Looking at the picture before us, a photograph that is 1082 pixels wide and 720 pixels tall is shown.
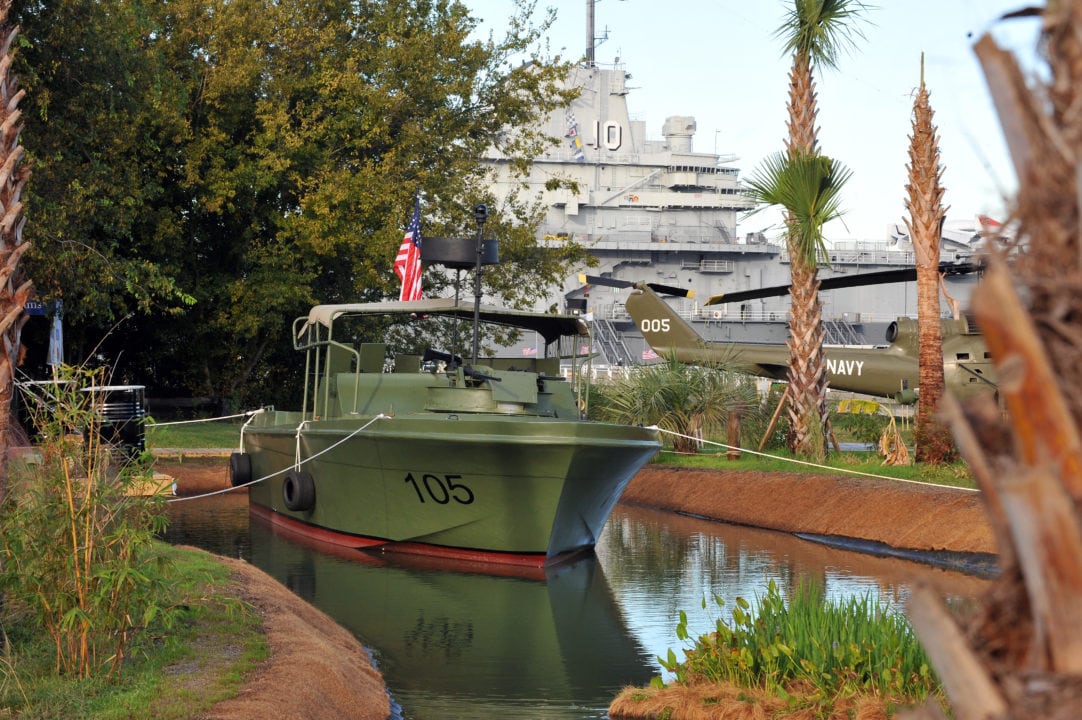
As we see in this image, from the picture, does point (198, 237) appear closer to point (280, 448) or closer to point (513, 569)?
point (280, 448)

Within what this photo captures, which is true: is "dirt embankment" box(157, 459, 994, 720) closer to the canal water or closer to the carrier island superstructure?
the canal water

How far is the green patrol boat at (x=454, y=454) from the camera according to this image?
13.7 meters

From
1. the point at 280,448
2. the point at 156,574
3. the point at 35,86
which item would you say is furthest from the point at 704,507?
the point at 156,574

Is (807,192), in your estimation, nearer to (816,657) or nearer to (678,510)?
(678,510)

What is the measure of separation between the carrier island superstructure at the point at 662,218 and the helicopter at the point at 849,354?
3621 cm

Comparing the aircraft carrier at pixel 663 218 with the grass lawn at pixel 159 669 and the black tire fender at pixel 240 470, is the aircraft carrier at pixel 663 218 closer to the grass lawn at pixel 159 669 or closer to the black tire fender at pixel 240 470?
the black tire fender at pixel 240 470

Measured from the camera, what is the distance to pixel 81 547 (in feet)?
21.8

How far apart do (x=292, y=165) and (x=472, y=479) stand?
1889 centimetres

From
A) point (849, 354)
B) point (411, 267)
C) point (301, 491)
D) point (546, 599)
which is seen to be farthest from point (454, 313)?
point (849, 354)

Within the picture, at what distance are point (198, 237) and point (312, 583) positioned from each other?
2039 cm

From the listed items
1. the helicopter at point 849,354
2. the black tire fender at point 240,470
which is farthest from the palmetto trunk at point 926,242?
the black tire fender at point 240,470

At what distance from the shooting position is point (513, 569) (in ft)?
47.4

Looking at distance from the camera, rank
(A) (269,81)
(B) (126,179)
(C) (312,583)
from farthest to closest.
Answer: (A) (269,81) < (B) (126,179) < (C) (312,583)

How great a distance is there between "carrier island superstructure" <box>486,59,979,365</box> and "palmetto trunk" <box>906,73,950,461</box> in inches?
1825
